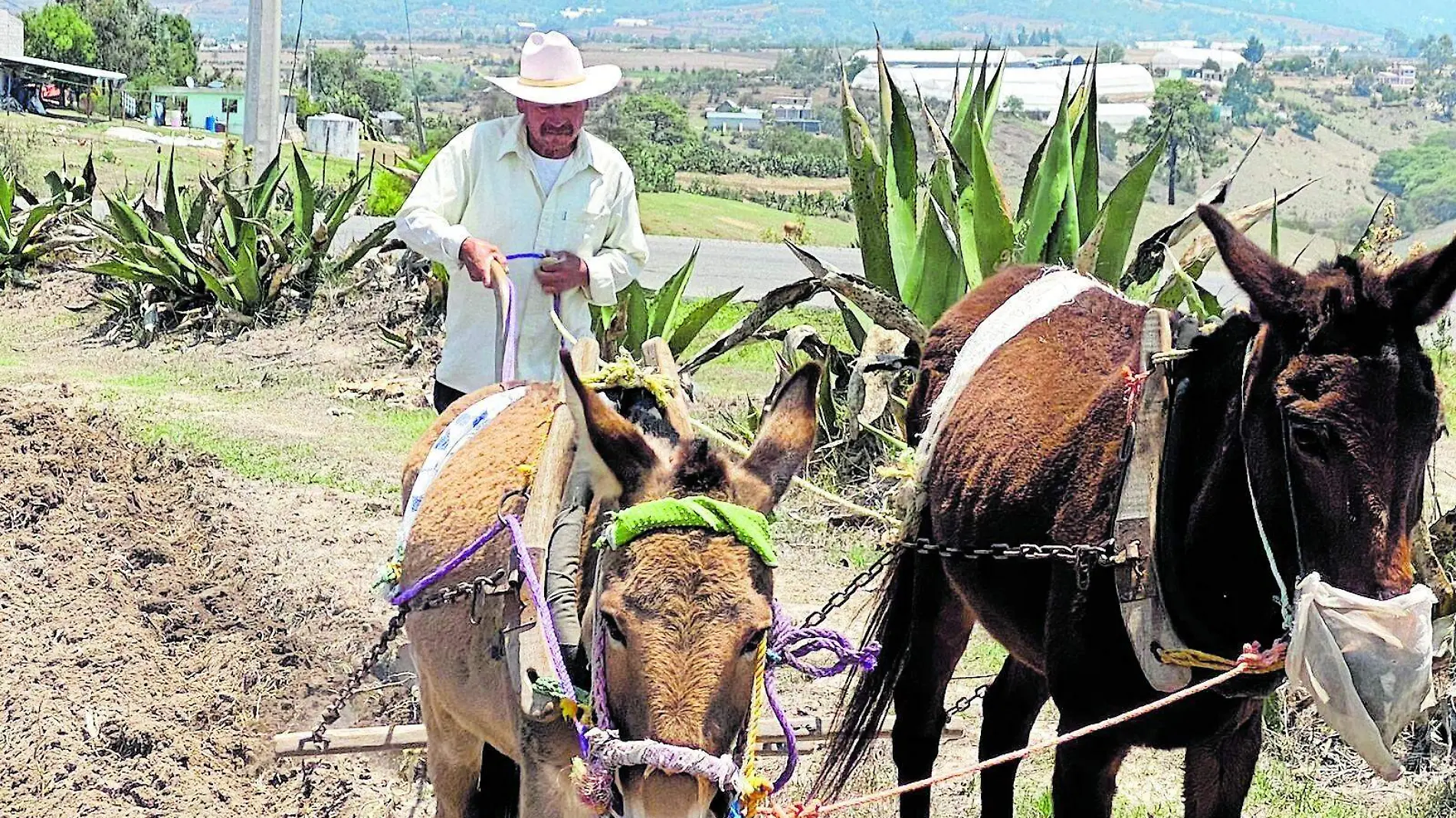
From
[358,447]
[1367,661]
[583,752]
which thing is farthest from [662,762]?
[358,447]

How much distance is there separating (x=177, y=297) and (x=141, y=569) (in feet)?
24.2

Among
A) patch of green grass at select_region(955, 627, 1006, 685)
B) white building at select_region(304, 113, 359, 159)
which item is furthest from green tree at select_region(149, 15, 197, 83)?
patch of green grass at select_region(955, 627, 1006, 685)

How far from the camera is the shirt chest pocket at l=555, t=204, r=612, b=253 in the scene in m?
5.06

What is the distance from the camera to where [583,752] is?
8.98 ft

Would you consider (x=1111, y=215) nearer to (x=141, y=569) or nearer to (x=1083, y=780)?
(x=1083, y=780)

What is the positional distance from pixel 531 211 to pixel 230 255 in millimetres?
9538

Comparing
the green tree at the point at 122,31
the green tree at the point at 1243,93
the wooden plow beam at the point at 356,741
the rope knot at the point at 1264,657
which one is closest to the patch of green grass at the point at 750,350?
the wooden plow beam at the point at 356,741

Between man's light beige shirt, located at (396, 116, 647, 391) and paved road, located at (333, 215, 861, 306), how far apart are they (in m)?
11.7

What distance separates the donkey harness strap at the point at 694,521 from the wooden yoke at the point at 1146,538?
130cm

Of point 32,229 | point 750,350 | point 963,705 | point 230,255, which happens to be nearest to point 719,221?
point 32,229

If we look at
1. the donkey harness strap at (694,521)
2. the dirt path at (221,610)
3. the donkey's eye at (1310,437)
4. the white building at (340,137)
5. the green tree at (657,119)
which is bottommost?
the green tree at (657,119)

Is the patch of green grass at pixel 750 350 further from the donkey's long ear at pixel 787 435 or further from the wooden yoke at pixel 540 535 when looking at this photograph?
the donkey's long ear at pixel 787 435

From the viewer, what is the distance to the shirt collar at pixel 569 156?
197 inches

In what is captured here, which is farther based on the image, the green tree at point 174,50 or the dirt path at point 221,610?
the green tree at point 174,50
